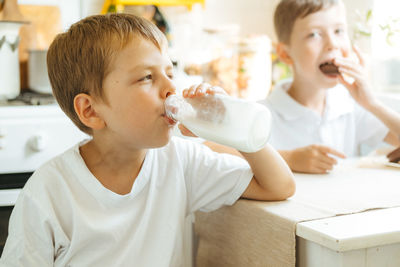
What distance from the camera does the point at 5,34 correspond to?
6.32 feet

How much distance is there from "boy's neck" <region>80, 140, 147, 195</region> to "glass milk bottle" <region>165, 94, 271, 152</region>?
181 millimetres

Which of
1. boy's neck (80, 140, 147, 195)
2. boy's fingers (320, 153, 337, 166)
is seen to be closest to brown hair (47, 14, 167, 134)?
boy's neck (80, 140, 147, 195)

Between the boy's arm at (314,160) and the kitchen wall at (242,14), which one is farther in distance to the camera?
the kitchen wall at (242,14)

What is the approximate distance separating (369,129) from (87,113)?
3.35 ft

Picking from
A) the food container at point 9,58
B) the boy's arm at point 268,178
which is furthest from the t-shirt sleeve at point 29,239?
the food container at point 9,58

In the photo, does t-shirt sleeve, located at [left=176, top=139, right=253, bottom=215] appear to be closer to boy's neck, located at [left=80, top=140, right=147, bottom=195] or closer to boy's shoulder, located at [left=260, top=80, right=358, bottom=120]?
boy's neck, located at [left=80, top=140, right=147, bottom=195]

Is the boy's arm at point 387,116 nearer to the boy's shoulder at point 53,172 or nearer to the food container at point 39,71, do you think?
the boy's shoulder at point 53,172

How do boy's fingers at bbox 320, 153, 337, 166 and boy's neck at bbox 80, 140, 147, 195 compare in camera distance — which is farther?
boy's fingers at bbox 320, 153, 337, 166

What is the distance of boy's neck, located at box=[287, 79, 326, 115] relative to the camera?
5.46ft

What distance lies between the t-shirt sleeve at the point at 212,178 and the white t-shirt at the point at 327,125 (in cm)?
55

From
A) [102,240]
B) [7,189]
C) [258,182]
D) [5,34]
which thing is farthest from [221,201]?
[5,34]

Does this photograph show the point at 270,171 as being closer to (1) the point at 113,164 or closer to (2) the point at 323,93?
(1) the point at 113,164

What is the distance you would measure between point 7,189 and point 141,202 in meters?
0.79

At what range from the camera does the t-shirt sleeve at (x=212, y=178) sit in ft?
3.41
